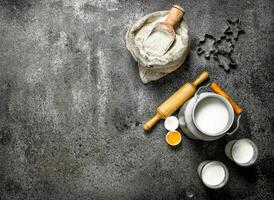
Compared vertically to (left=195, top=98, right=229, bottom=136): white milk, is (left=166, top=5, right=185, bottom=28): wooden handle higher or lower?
higher

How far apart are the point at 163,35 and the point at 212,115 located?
2.20ft

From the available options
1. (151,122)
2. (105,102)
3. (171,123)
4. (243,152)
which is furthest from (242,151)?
(105,102)

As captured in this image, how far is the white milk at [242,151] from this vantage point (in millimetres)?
2605

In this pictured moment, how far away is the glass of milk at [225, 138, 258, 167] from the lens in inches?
102

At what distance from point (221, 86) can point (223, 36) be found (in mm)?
390

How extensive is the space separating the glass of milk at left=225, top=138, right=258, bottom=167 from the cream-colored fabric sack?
720mm

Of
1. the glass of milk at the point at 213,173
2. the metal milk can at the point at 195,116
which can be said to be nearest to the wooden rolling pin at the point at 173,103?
the metal milk can at the point at 195,116

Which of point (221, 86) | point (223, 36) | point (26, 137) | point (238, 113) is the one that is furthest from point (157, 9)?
point (26, 137)

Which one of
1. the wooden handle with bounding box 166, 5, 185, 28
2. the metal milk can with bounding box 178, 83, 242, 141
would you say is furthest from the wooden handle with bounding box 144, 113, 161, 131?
the wooden handle with bounding box 166, 5, 185, 28

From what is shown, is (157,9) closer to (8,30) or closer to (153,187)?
(8,30)

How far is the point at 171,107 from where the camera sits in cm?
269

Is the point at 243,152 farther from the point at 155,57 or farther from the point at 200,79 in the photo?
the point at 155,57

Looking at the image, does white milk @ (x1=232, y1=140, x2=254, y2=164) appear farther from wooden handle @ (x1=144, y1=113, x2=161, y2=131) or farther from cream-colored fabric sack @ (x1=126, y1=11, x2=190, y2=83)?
cream-colored fabric sack @ (x1=126, y1=11, x2=190, y2=83)

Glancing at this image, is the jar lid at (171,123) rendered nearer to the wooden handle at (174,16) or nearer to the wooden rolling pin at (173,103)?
the wooden rolling pin at (173,103)
